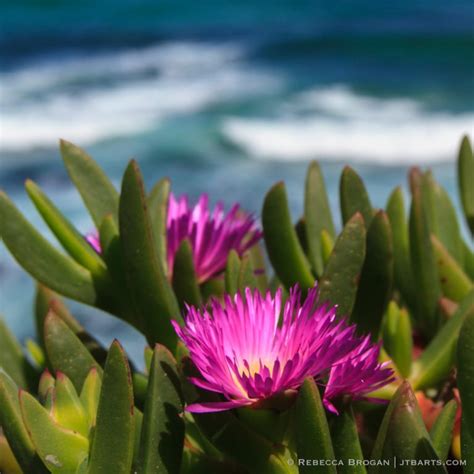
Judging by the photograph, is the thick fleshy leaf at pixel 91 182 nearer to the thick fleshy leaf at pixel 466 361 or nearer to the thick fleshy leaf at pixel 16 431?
the thick fleshy leaf at pixel 16 431

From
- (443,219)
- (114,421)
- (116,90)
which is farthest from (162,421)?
(116,90)

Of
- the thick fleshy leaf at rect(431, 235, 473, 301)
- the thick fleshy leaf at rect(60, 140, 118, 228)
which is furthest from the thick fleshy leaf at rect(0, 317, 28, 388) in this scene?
the thick fleshy leaf at rect(431, 235, 473, 301)

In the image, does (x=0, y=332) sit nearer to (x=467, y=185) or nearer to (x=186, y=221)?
(x=186, y=221)

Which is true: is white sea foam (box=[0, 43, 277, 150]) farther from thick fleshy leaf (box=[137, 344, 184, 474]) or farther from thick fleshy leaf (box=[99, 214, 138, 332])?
thick fleshy leaf (box=[137, 344, 184, 474])

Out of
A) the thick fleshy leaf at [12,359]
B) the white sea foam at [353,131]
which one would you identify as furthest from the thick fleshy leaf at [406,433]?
the white sea foam at [353,131]

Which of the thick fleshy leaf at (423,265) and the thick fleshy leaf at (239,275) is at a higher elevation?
the thick fleshy leaf at (239,275)
